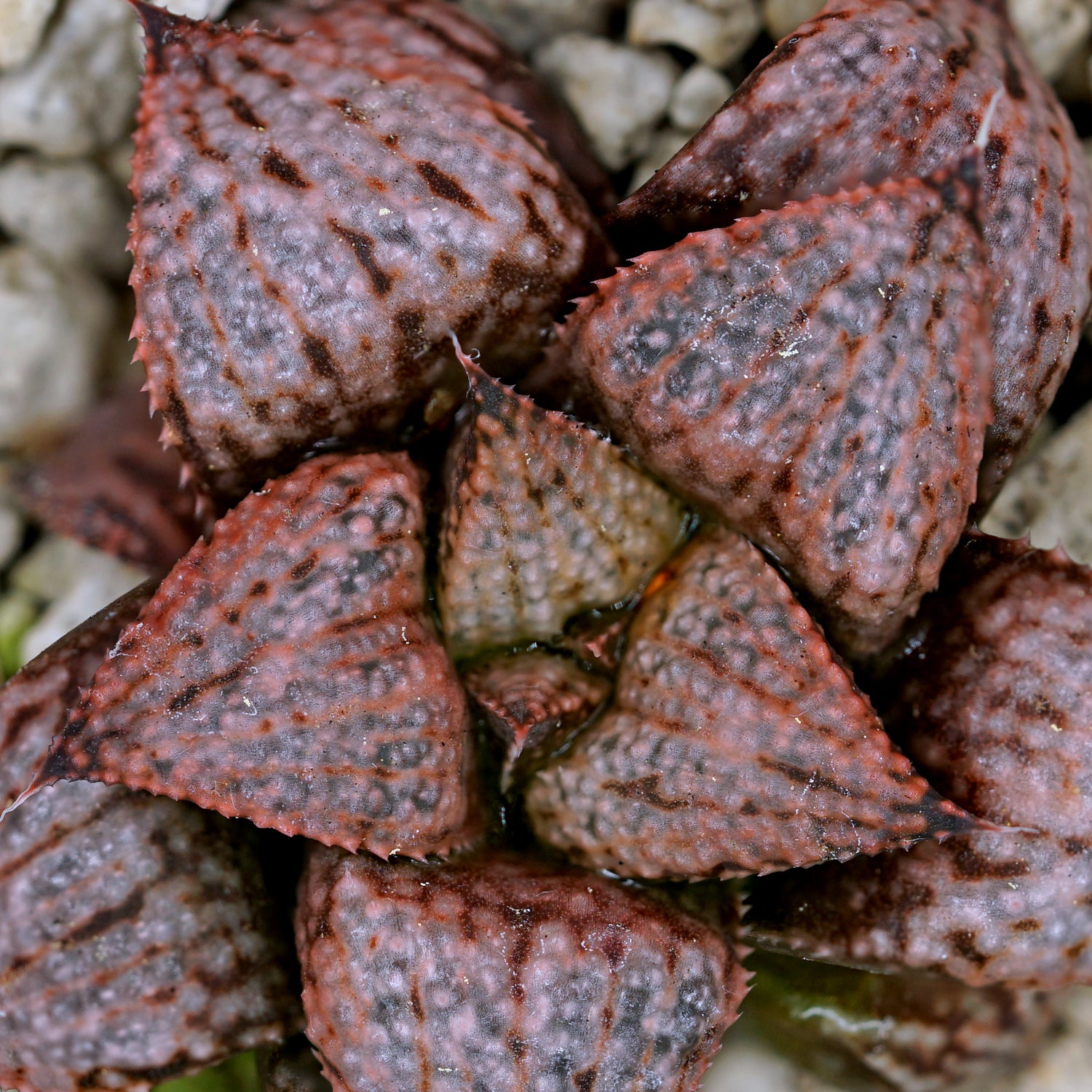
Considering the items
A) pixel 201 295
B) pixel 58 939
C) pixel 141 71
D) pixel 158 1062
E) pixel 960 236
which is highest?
pixel 141 71

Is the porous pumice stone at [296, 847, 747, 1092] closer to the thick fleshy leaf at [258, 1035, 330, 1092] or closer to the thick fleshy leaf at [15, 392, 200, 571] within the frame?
the thick fleshy leaf at [258, 1035, 330, 1092]

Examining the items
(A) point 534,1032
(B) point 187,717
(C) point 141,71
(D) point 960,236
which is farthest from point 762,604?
(C) point 141,71

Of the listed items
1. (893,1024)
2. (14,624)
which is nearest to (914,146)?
(893,1024)

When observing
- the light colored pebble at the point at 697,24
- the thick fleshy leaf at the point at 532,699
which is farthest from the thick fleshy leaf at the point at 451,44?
the thick fleshy leaf at the point at 532,699

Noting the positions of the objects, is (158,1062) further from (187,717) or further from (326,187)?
(326,187)

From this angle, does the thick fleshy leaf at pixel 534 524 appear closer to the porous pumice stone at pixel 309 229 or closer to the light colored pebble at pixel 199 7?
the porous pumice stone at pixel 309 229

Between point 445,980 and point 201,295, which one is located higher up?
point 201,295

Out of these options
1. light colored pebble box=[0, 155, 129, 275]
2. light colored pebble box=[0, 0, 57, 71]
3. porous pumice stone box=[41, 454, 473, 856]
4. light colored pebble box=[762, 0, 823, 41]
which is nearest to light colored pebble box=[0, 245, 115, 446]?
light colored pebble box=[0, 155, 129, 275]
